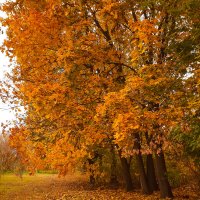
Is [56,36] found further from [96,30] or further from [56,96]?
[96,30]

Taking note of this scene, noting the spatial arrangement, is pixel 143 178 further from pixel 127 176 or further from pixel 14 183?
pixel 14 183

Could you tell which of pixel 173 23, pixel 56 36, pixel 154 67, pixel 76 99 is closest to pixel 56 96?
pixel 76 99

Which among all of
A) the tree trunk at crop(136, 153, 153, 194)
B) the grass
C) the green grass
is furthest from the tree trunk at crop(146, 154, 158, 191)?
the green grass

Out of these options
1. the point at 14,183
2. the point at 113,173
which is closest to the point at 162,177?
the point at 113,173

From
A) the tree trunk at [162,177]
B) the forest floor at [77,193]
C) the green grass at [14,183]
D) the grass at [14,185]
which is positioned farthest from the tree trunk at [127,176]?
the green grass at [14,183]

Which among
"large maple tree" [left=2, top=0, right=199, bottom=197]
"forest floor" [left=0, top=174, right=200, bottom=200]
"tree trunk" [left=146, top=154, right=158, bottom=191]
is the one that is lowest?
"forest floor" [left=0, top=174, right=200, bottom=200]

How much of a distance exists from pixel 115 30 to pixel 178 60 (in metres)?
3.56

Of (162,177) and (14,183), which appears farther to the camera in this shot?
(14,183)

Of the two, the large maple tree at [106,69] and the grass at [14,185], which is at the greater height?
the large maple tree at [106,69]

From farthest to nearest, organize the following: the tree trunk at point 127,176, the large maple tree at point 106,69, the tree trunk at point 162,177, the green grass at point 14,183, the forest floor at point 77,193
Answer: the green grass at point 14,183 → the tree trunk at point 127,176 → the forest floor at point 77,193 → the tree trunk at point 162,177 → the large maple tree at point 106,69

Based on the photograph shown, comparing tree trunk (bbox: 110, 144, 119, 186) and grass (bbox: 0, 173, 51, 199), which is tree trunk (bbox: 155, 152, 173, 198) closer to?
tree trunk (bbox: 110, 144, 119, 186)

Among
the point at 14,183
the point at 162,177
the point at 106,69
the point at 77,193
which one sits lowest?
the point at 77,193

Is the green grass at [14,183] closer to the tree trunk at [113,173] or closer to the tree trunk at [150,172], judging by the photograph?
the tree trunk at [113,173]

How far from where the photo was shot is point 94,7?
438 inches
